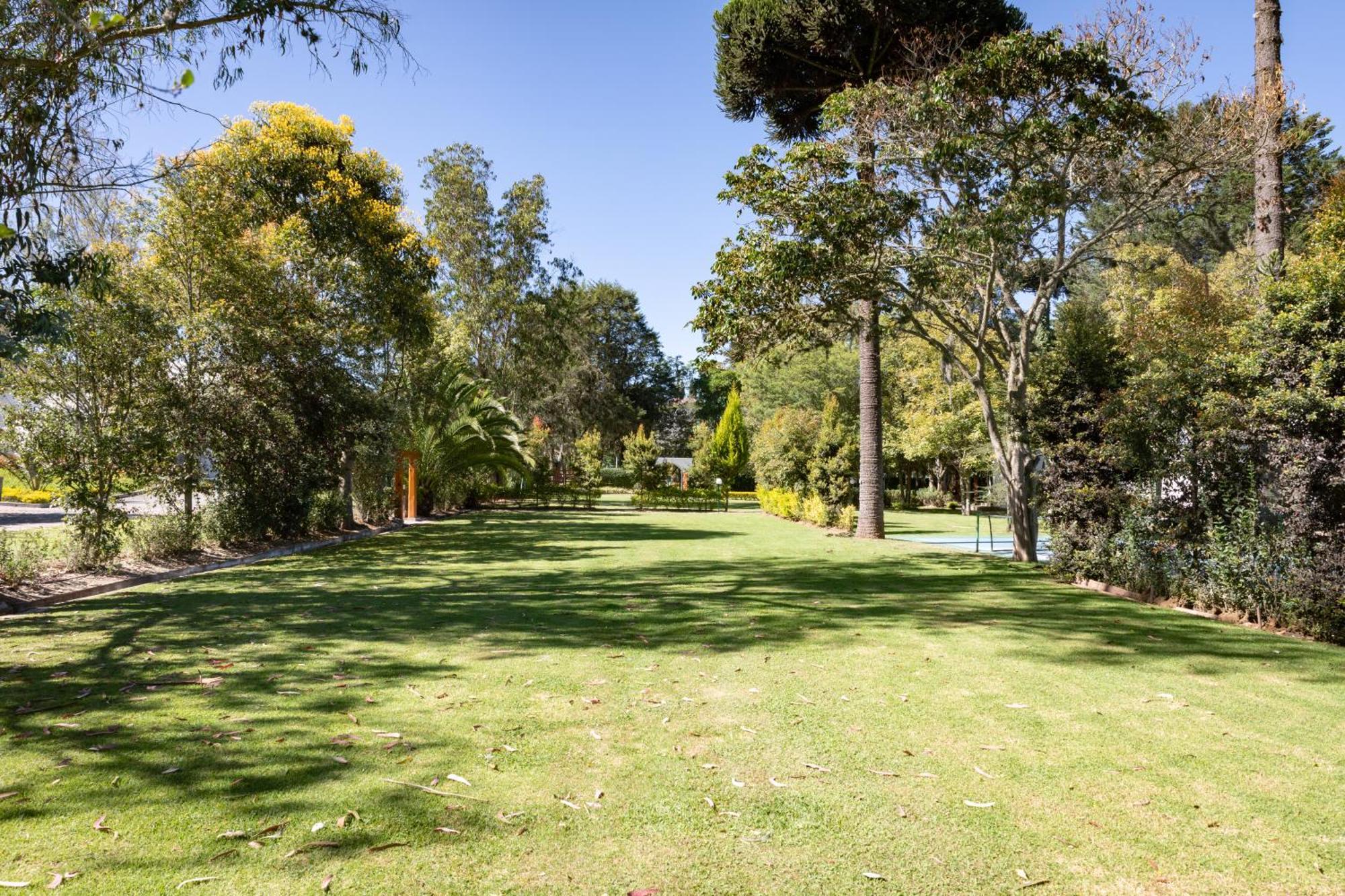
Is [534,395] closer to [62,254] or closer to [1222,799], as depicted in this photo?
[62,254]

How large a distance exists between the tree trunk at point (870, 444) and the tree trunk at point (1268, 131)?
834 cm

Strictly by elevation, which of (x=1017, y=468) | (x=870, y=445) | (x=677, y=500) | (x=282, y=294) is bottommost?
(x=677, y=500)

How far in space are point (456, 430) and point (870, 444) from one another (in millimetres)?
13352

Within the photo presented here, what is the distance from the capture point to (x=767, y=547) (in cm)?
1580

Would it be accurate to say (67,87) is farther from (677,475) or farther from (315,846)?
(677,475)

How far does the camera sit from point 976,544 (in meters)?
16.7

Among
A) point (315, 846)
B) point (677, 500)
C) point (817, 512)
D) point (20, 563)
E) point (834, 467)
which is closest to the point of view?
point (315, 846)

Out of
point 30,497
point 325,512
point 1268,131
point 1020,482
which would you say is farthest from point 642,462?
point 1268,131

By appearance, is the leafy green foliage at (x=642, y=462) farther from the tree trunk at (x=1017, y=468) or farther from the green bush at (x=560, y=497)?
the tree trunk at (x=1017, y=468)

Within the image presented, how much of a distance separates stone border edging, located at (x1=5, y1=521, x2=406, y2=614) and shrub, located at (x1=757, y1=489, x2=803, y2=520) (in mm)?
13435

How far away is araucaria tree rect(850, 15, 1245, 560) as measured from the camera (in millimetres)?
10328

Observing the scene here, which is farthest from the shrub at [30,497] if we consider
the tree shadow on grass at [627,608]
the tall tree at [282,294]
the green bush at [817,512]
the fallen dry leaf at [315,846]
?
the fallen dry leaf at [315,846]

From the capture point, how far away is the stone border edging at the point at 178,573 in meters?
8.24

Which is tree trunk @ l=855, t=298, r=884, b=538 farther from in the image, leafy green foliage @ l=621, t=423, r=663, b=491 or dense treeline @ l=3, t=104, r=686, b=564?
leafy green foliage @ l=621, t=423, r=663, b=491
